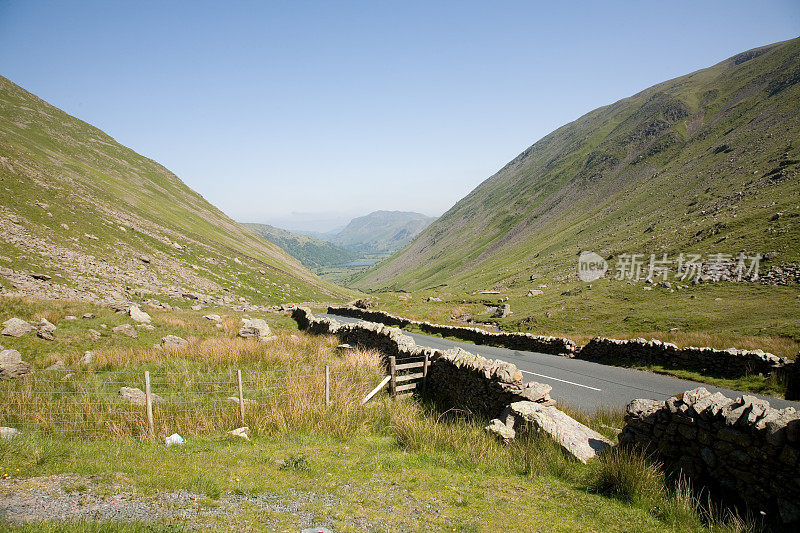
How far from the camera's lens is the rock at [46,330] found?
1520 cm

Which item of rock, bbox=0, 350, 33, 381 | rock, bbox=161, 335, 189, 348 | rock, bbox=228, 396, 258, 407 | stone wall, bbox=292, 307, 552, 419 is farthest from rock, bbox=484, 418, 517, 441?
rock, bbox=161, 335, 189, 348

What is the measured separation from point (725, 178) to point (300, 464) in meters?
77.4

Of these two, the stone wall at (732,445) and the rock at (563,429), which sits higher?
the stone wall at (732,445)

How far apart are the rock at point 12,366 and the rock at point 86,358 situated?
1.40 metres

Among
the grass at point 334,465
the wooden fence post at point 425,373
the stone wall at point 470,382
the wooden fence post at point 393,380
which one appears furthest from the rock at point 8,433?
the wooden fence post at point 425,373

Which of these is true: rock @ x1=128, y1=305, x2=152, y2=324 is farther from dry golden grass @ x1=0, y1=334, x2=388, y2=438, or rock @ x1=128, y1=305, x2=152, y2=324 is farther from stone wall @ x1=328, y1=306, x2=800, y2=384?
stone wall @ x1=328, y1=306, x2=800, y2=384

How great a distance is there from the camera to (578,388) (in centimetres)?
1545

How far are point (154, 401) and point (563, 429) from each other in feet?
36.2

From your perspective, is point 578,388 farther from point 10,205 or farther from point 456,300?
point 10,205

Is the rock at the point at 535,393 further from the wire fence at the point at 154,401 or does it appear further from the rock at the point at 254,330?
the rock at the point at 254,330

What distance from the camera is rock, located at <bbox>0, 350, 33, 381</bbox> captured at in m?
11.4

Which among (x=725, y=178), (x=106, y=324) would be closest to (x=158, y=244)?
(x=106, y=324)

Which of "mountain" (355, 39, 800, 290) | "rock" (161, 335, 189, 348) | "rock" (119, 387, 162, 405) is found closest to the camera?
"rock" (119, 387, 162, 405)

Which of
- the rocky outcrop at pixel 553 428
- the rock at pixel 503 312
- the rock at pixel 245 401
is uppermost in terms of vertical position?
the rock at pixel 503 312
